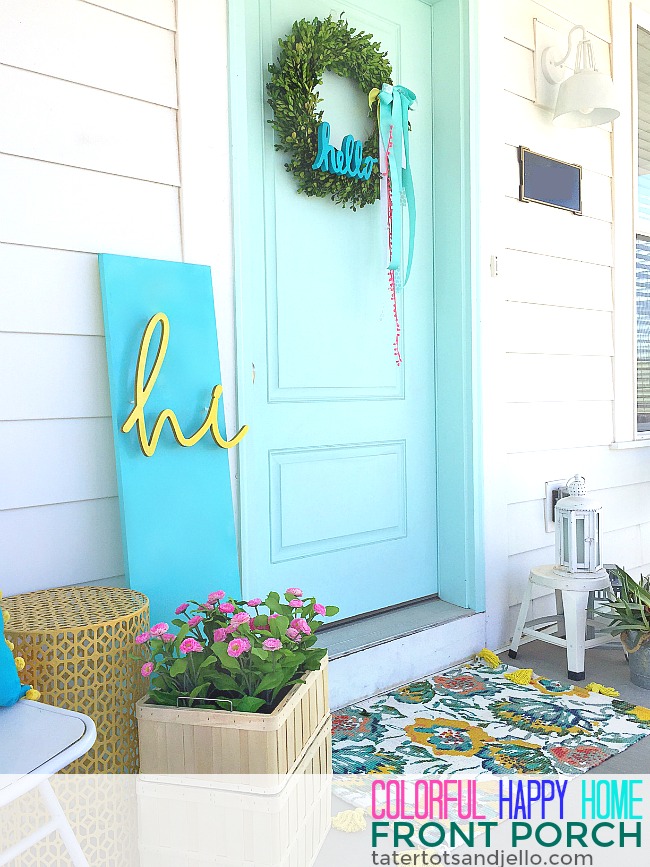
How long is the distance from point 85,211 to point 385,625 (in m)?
1.59

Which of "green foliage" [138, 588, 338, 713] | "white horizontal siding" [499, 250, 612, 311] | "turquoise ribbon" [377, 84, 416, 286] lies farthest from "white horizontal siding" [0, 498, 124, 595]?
"white horizontal siding" [499, 250, 612, 311]

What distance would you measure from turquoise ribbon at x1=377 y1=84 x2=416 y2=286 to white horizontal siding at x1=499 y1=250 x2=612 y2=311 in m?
0.43

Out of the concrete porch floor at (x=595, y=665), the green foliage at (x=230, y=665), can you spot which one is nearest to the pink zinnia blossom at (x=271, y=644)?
the green foliage at (x=230, y=665)

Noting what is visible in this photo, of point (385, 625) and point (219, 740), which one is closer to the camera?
point (219, 740)

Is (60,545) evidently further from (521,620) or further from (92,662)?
(521,620)

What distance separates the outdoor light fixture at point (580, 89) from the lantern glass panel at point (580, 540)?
1508 mm

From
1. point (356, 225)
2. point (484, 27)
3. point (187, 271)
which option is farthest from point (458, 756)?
point (484, 27)

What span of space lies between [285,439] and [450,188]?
1.11m

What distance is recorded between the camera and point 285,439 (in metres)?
2.53

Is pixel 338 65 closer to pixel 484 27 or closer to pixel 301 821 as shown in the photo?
pixel 484 27

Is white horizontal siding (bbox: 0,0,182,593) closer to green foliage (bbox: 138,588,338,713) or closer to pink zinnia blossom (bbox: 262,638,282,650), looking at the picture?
green foliage (bbox: 138,588,338,713)

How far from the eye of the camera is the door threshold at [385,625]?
2523 mm

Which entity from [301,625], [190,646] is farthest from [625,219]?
[190,646]

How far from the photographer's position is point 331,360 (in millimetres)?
2656
